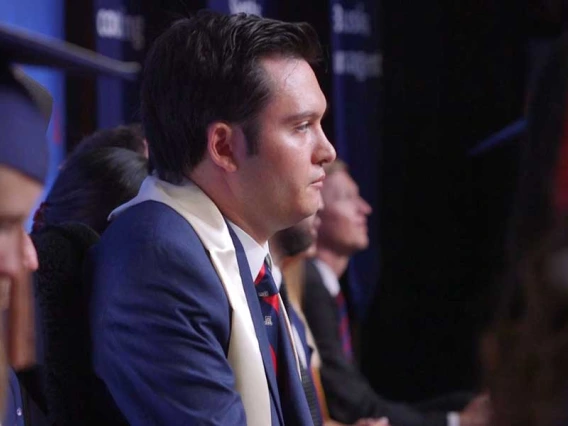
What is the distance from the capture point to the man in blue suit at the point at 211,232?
5.06 feet

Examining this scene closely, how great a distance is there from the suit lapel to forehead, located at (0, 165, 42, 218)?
69cm

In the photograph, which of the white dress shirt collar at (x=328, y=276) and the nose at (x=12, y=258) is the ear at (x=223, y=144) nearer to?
the nose at (x=12, y=258)

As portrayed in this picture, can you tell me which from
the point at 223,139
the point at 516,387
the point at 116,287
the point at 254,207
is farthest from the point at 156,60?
the point at 516,387

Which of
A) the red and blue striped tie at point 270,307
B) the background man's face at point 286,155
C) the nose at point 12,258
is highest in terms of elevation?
the nose at point 12,258

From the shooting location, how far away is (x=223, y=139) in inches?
70.2

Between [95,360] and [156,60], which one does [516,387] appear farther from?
[156,60]

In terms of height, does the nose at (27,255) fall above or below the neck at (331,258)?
above

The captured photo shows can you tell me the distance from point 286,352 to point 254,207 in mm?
240

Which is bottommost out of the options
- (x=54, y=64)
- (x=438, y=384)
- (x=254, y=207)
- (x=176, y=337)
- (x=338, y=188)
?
(x=438, y=384)

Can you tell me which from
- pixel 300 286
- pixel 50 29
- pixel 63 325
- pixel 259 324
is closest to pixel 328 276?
pixel 300 286

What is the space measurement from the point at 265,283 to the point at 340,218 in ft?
6.78

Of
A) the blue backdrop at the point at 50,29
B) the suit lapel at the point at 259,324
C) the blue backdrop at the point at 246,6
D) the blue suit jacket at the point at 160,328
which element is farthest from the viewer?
the blue backdrop at the point at 246,6

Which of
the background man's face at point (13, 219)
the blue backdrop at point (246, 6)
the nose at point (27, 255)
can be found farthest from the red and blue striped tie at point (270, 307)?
the blue backdrop at point (246, 6)

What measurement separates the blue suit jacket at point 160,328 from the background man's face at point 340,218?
2228 millimetres
